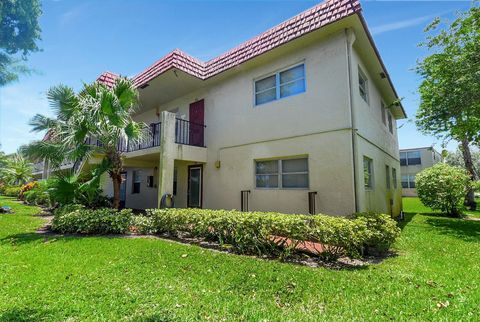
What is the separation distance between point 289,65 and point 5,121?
15.8 m

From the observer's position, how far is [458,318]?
123 inches

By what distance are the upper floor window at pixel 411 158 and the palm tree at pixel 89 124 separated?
131 feet

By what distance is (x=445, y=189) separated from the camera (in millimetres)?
13844

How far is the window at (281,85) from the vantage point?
8.95 meters

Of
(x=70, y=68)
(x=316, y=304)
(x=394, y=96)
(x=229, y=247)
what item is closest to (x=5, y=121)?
(x=70, y=68)

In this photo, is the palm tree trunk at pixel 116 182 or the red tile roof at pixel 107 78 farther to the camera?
the red tile roof at pixel 107 78

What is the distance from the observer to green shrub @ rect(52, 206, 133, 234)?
8.44 meters

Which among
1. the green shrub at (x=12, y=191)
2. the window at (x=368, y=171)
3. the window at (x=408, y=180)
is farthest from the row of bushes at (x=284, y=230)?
the window at (x=408, y=180)

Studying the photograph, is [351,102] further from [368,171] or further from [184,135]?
[184,135]

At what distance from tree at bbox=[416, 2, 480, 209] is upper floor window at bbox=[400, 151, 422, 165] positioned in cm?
2702

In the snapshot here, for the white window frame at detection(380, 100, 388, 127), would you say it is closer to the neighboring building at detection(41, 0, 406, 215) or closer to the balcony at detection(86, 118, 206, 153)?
the neighboring building at detection(41, 0, 406, 215)

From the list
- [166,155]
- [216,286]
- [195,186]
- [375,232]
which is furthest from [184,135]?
[375,232]

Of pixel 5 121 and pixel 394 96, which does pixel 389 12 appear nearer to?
pixel 394 96

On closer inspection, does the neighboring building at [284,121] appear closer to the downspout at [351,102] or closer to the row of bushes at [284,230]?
the downspout at [351,102]
